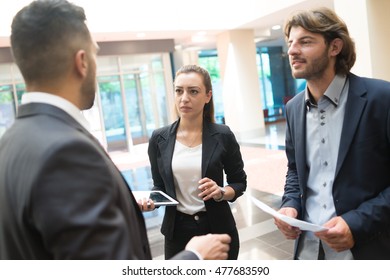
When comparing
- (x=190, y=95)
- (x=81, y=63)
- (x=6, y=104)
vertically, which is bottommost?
(x=190, y=95)

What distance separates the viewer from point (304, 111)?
1.76 metres

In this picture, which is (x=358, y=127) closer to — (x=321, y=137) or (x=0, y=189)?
(x=321, y=137)

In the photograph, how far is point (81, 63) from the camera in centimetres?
100

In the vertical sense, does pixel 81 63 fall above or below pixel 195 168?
above

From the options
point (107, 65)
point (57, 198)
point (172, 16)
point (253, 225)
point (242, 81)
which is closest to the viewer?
point (57, 198)

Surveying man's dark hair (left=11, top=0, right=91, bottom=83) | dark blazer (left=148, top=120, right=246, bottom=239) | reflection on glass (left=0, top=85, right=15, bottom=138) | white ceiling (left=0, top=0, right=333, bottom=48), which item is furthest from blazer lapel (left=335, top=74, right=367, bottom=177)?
reflection on glass (left=0, top=85, right=15, bottom=138)

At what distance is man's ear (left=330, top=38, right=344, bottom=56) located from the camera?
1.71 meters

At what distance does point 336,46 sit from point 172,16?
958 cm

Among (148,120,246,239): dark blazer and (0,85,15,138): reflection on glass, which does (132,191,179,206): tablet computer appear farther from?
(0,85,15,138): reflection on glass

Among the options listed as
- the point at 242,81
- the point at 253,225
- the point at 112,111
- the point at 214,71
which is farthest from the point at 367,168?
the point at 214,71

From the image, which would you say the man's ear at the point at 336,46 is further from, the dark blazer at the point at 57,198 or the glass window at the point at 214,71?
the glass window at the point at 214,71

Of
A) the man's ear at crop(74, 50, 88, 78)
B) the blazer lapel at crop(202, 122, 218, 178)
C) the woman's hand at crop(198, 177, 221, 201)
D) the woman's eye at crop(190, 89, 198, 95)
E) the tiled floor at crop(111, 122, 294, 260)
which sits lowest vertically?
the tiled floor at crop(111, 122, 294, 260)

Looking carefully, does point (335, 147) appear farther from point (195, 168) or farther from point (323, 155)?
point (195, 168)

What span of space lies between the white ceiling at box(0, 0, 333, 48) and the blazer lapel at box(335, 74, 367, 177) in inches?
320
